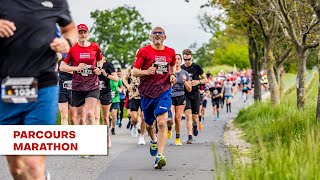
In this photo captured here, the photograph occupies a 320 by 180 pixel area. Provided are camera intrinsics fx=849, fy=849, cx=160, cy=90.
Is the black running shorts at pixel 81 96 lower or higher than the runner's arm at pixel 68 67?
lower

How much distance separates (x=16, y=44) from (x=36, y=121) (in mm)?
512

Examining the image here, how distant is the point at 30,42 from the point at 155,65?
271 inches

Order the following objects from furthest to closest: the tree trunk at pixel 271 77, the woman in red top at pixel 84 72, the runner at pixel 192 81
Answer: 1. the tree trunk at pixel 271 77
2. the runner at pixel 192 81
3. the woman in red top at pixel 84 72

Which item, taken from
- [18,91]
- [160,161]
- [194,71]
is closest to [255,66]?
[194,71]

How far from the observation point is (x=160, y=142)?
11758 millimetres

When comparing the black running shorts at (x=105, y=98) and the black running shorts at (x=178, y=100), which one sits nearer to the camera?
the black running shorts at (x=105, y=98)

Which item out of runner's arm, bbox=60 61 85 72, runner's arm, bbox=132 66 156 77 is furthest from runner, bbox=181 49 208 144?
runner's arm, bbox=132 66 156 77

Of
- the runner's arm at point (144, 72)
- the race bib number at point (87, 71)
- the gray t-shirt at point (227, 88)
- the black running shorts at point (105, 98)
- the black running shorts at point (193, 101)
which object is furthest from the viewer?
A: the gray t-shirt at point (227, 88)

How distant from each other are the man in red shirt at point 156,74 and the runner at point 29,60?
6556 millimetres

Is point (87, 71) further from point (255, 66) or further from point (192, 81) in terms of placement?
point (255, 66)

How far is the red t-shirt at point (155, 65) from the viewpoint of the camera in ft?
40.3

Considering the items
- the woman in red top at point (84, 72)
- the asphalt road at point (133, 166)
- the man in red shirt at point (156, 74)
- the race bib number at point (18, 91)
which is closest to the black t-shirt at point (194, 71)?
the asphalt road at point (133, 166)

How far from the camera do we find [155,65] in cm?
1230

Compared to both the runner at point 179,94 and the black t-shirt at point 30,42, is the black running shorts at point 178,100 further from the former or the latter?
the black t-shirt at point 30,42
